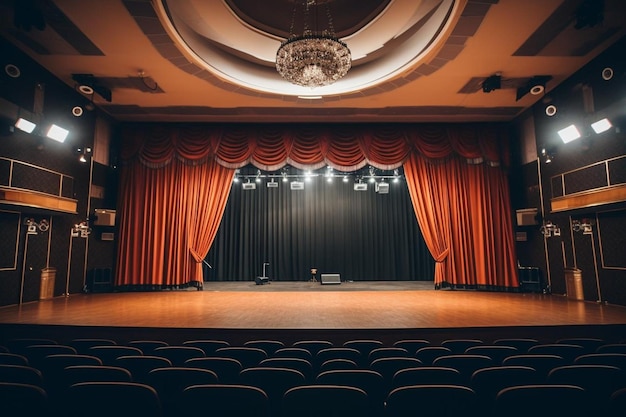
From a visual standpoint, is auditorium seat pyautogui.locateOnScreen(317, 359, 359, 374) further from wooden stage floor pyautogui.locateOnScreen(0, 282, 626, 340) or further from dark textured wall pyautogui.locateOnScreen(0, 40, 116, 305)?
dark textured wall pyautogui.locateOnScreen(0, 40, 116, 305)

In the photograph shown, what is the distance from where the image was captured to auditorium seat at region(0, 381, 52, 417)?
1474 millimetres

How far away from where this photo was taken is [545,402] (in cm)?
146

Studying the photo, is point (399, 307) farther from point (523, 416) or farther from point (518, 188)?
point (518, 188)

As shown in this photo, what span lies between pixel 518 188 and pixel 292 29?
6899 mm

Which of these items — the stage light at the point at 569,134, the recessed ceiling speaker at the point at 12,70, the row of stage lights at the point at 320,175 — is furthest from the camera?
the row of stage lights at the point at 320,175

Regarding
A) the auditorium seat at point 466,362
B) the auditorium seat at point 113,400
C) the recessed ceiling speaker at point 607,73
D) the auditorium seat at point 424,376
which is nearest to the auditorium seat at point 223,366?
the auditorium seat at point 113,400

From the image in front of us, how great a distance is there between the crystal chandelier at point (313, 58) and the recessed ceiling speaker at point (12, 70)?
4756mm

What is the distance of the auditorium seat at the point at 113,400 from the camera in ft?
4.80

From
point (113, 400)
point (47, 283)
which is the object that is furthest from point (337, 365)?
point (47, 283)

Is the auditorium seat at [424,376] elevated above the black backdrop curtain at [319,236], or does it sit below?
below

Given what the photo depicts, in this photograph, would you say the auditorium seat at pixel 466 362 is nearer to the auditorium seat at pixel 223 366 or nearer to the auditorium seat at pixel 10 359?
the auditorium seat at pixel 223 366

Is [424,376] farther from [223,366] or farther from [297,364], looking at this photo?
[223,366]

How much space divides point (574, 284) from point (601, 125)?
3248 mm

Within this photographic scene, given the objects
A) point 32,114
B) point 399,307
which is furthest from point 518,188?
point 32,114
